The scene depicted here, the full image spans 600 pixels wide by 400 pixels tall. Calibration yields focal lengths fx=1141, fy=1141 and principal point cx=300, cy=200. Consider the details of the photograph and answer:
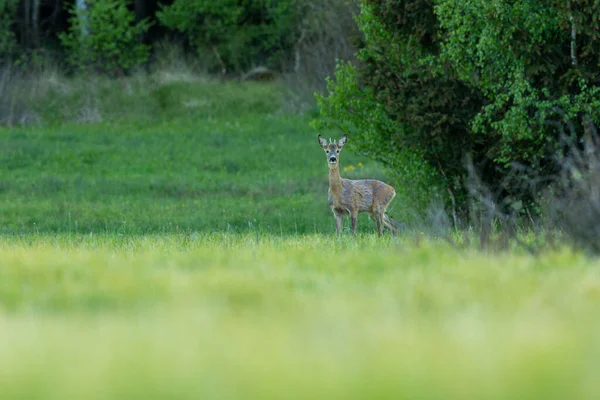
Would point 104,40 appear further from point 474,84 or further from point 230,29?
point 474,84

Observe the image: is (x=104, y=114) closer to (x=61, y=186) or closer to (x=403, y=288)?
(x=61, y=186)

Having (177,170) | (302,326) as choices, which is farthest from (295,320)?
(177,170)

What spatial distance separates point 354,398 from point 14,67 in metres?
40.2

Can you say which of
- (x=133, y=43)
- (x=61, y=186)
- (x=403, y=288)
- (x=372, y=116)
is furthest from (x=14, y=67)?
(x=403, y=288)

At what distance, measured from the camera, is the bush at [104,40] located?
141 ft

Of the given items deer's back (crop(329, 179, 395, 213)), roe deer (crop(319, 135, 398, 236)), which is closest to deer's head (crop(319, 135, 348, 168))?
roe deer (crop(319, 135, 398, 236))

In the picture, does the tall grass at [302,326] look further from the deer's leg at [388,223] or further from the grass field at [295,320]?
the deer's leg at [388,223]

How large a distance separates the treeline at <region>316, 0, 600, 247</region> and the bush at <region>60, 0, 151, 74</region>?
24.9 m

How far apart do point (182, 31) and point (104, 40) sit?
3.86 m

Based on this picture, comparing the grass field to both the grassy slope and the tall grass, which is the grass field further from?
the grassy slope

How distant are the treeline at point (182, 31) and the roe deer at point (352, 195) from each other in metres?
23.1

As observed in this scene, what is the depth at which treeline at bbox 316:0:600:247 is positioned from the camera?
14648mm

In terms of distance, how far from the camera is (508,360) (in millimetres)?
5016

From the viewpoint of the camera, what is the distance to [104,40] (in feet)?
141
